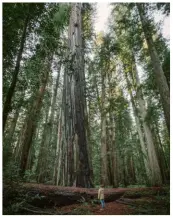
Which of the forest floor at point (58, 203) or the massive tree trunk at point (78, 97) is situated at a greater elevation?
the massive tree trunk at point (78, 97)

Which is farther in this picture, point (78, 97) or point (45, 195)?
point (78, 97)

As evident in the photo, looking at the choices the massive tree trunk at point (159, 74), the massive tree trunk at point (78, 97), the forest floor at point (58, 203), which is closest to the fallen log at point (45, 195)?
the forest floor at point (58, 203)

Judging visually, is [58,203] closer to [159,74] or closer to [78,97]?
[78,97]

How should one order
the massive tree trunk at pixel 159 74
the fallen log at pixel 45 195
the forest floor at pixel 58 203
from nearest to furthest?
the forest floor at pixel 58 203 → the fallen log at pixel 45 195 → the massive tree trunk at pixel 159 74

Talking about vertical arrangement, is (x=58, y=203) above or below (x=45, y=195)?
below

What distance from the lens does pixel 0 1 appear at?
4.56 metres

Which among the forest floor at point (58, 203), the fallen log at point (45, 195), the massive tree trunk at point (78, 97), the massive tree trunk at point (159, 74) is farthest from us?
the massive tree trunk at point (159, 74)

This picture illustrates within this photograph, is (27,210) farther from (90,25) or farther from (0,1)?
(90,25)

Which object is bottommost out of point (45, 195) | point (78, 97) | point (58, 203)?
point (58, 203)

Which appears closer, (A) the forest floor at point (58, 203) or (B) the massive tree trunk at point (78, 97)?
(A) the forest floor at point (58, 203)

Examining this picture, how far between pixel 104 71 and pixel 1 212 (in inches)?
506

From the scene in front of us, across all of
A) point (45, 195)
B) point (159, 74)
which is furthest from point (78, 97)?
point (45, 195)

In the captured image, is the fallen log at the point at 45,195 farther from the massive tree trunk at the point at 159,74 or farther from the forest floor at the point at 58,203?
the massive tree trunk at the point at 159,74

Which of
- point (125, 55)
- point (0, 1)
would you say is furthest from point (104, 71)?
point (0, 1)
